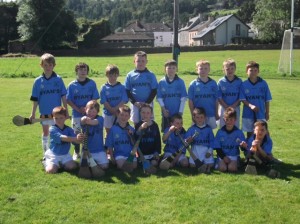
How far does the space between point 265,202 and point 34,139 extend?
5919 millimetres

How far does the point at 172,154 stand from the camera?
7164mm

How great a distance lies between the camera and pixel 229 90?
25.0ft

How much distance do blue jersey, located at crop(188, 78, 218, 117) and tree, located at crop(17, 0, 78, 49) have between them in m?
58.5

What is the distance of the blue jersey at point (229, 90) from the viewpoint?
7598 mm

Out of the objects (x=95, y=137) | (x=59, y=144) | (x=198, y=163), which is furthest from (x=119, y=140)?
(x=198, y=163)

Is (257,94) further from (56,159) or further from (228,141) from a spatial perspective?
(56,159)

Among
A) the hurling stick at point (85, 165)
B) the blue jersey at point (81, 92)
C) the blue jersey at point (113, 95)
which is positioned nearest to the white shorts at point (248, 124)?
the blue jersey at point (113, 95)

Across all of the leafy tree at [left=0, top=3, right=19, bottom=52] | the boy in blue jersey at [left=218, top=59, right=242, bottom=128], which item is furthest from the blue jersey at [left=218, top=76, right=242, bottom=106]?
the leafy tree at [left=0, top=3, right=19, bottom=52]

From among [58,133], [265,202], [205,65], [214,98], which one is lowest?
[265,202]

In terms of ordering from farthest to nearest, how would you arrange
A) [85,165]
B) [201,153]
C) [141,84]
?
[141,84] → [201,153] → [85,165]

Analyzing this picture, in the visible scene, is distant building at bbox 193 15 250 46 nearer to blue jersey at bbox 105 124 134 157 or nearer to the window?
the window

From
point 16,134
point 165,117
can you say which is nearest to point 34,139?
point 16,134

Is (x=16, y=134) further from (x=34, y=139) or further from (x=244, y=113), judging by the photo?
(x=244, y=113)

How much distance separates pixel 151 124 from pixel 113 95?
95cm
